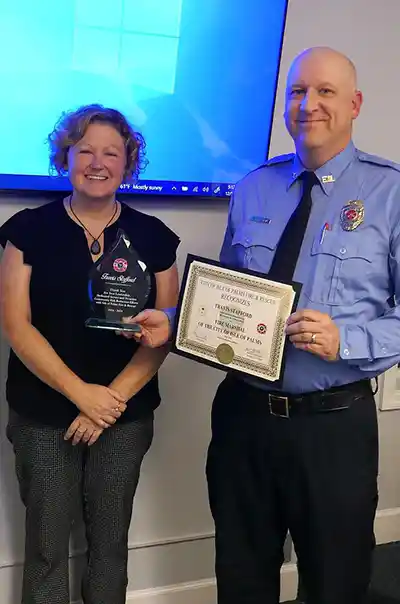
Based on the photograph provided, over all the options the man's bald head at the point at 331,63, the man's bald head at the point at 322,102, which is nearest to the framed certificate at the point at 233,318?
the man's bald head at the point at 322,102

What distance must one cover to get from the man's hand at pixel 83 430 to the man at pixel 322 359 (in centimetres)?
24

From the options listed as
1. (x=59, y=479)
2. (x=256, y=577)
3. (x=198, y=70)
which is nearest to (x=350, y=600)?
(x=256, y=577)

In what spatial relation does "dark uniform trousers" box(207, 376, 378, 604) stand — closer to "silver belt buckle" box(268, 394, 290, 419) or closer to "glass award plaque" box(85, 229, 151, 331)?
"silver belt buckle" box(268, 394, 290, 419)

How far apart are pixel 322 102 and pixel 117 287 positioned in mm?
589

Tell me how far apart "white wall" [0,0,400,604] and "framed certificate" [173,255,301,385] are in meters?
→ 0.54

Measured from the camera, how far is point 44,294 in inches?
61.2

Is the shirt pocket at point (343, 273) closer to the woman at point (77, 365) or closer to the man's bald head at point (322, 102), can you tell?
the man's bald head at point (322, 102)

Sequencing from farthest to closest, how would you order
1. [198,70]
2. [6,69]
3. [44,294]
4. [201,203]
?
[201,203] < [198,70] < [6,69] < [44,294]

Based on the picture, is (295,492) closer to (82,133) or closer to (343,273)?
(343,273)

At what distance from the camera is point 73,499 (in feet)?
5.42

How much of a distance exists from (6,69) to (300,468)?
1.17 m

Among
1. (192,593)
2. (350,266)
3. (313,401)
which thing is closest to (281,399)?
(313,401)

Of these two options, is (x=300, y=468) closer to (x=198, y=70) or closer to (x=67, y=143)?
(x=67, y=143)

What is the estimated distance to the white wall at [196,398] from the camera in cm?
203
